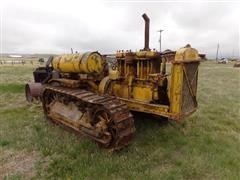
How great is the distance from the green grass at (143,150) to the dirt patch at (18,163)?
76 mm

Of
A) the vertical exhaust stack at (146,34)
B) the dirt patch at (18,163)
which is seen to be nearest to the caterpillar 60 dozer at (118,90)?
the vertical exhaust stack at (146,34)

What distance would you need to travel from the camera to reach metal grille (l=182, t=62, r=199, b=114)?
20.4 feet

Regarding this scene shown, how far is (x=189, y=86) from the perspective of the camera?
21.2 ft

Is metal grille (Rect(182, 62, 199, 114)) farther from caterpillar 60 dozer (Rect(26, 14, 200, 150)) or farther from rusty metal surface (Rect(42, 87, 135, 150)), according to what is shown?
rusty metal surface (Rect(42, 87, 135, 150))

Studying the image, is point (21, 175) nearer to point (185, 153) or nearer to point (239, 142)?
point (185, 153)

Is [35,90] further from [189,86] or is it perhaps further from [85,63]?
[189,86]

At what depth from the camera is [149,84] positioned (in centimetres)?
688

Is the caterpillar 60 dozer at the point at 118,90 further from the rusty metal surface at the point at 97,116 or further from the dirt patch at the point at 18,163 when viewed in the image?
the dirt patch at the point at 18,163

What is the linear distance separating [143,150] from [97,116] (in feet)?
4.50

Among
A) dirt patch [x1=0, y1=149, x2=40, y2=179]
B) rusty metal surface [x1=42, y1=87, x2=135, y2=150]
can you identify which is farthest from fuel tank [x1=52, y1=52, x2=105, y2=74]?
dirt patch [x1=0, y1=149, x2=40, y2=179]

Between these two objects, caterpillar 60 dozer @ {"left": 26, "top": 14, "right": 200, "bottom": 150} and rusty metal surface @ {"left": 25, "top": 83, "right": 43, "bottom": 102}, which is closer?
caterpillar 60 dozer @ {"left": 26, "top": 14, "right": 200, "bottom": 150}

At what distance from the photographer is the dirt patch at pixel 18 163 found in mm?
5715

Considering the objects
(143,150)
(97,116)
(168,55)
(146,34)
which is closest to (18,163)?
(97,116)

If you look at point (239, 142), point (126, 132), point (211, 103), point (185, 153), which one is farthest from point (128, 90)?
point (211, 103)
